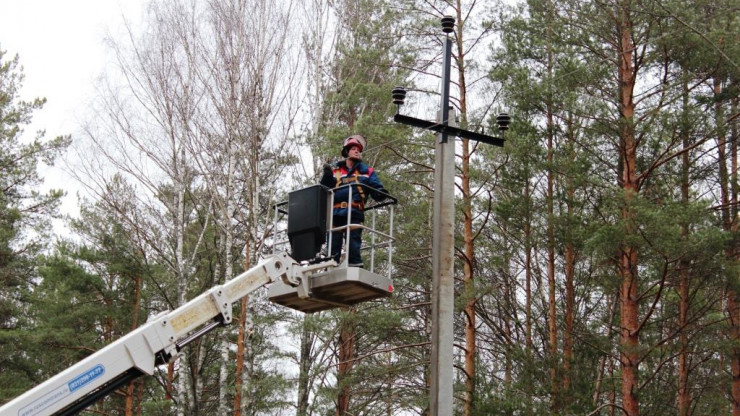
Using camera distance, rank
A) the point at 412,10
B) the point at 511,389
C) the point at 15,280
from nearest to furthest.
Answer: the point at 511,389
the point at 412,10
the point at 15,280

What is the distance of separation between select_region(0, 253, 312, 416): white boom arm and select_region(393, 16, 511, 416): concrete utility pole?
1445 mm

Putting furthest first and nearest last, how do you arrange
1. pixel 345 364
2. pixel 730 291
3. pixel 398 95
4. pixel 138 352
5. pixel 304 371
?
1. pixel 345 364
2. pixel 304 371
3. pixel 730 291
4. pixel 398 95
5. pixel 138 352

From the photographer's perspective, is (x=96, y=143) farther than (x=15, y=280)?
No

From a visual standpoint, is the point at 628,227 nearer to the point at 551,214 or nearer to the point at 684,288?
the point at 551,214

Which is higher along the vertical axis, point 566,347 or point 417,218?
point 417,218

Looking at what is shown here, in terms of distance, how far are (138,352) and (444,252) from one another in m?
3.22

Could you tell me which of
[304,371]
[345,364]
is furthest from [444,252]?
[345,364]

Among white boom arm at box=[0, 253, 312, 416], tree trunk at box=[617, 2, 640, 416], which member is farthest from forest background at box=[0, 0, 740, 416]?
white boom arm at box=[0, 253, 312, 416]

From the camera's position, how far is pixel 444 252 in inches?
340

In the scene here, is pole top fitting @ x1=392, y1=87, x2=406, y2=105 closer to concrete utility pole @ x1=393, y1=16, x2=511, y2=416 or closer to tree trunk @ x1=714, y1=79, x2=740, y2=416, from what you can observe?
concrete utility pole @ x1=393, y1=16, x2=511, y2=416

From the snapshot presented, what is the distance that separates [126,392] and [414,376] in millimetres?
8669

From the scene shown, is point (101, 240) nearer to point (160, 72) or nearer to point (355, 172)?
point (160, 72)

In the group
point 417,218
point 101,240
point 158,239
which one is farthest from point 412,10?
point 101,240

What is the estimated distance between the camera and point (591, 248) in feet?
49.4
